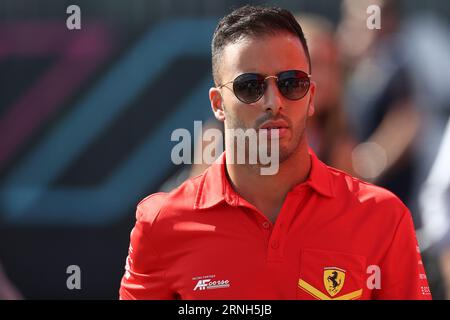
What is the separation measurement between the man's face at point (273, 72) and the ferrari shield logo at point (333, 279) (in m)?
0.38

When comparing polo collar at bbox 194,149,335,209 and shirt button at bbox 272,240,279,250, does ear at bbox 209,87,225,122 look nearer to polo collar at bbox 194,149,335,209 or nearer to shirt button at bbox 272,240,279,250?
polo collar at bbox 194,149,335,209

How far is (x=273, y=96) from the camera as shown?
8.62ft

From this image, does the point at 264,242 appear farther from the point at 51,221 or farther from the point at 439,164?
the point at 51,221

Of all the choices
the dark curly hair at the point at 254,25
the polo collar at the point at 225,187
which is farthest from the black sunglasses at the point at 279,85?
the polo collar at the point at 225,187

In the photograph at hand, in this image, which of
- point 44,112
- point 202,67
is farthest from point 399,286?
point 44,112

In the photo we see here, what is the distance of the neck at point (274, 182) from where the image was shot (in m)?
2.66

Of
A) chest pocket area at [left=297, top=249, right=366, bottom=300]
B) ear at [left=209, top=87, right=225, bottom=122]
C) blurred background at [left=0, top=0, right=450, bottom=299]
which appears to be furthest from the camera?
blurred background at [left=0, top=0, right=450, bottom=299]

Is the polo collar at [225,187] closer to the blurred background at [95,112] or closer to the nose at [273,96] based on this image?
the nose at [273,96]

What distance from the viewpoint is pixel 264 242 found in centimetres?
254

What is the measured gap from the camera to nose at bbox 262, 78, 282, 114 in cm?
262

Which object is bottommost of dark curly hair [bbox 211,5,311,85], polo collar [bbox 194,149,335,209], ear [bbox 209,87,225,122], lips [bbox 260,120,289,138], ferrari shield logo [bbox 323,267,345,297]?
ferrari shield logo [bbox 323,267,345,297]

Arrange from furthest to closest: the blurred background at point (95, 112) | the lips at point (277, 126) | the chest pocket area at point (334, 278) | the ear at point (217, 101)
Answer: the blurred background at point (95, 112) → the ear at point (217, 101) → the lips at point (277, 126) → the chest pocket area at point (334, 278)

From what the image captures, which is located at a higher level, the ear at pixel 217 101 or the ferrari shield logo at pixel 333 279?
the ear at pixel 217 101

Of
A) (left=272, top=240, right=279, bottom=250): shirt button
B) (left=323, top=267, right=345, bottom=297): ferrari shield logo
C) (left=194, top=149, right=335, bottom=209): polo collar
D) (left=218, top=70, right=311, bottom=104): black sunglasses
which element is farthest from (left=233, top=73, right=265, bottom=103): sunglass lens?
(left=323, top=267, right=345, bottom=297): ferrari shield logo
